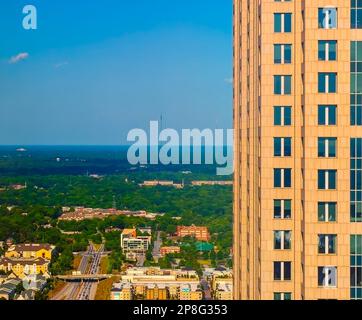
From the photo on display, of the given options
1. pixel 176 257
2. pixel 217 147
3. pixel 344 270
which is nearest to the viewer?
pixel 344 270

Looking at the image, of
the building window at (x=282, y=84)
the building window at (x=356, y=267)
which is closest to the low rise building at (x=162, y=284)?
the building window at (x=356, y=267)

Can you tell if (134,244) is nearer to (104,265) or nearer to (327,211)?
(104,265)

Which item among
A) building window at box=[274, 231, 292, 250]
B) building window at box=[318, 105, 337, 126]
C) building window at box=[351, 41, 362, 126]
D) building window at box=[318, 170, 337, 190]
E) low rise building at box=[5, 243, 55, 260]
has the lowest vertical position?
low rise building at box=[5, 243, 55, 260]

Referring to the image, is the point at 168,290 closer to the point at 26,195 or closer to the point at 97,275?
the point at 97,275

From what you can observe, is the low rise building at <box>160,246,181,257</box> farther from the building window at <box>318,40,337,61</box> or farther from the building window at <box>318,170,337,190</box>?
the building window at <box>318,40,337,61</box>


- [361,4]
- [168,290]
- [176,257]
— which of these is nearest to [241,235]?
[176,257]

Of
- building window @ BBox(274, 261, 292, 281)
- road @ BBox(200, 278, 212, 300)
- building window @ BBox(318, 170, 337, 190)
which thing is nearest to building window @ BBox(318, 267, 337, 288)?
building window @ BBox(274, 261, 292, 281)
